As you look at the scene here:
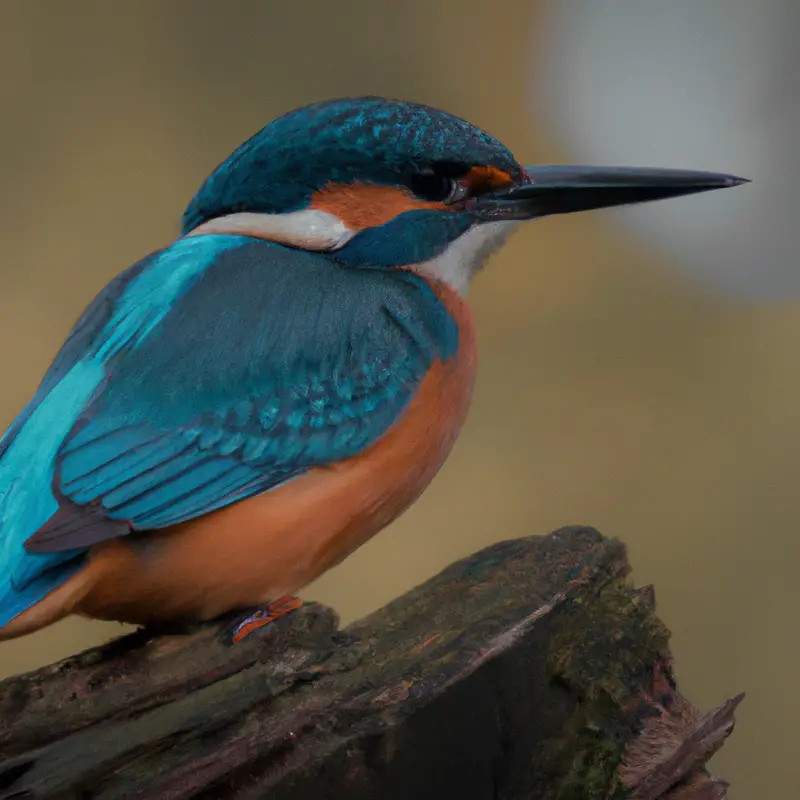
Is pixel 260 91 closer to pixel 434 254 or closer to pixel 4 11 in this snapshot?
pixel 4 11

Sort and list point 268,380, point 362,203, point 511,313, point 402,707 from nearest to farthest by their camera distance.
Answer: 1. point 402,707
2. point 268,380
3. point 362,203
4. point 511,313

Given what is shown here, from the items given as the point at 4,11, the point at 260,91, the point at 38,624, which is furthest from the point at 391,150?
the point at 4,11

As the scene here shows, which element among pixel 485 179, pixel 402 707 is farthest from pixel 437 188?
pixel 402 707

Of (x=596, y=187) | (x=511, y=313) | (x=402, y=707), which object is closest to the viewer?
(x=402, y=707)

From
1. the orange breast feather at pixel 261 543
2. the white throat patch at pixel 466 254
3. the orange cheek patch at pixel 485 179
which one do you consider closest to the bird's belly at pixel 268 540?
the orange breast feather at pixel 261 543

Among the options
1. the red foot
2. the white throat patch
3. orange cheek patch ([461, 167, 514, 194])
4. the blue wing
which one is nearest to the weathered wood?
the red foot

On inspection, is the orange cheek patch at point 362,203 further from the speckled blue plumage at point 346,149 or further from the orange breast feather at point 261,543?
the orange breast feather at point 261,543

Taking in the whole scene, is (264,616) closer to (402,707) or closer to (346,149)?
(402,707)
